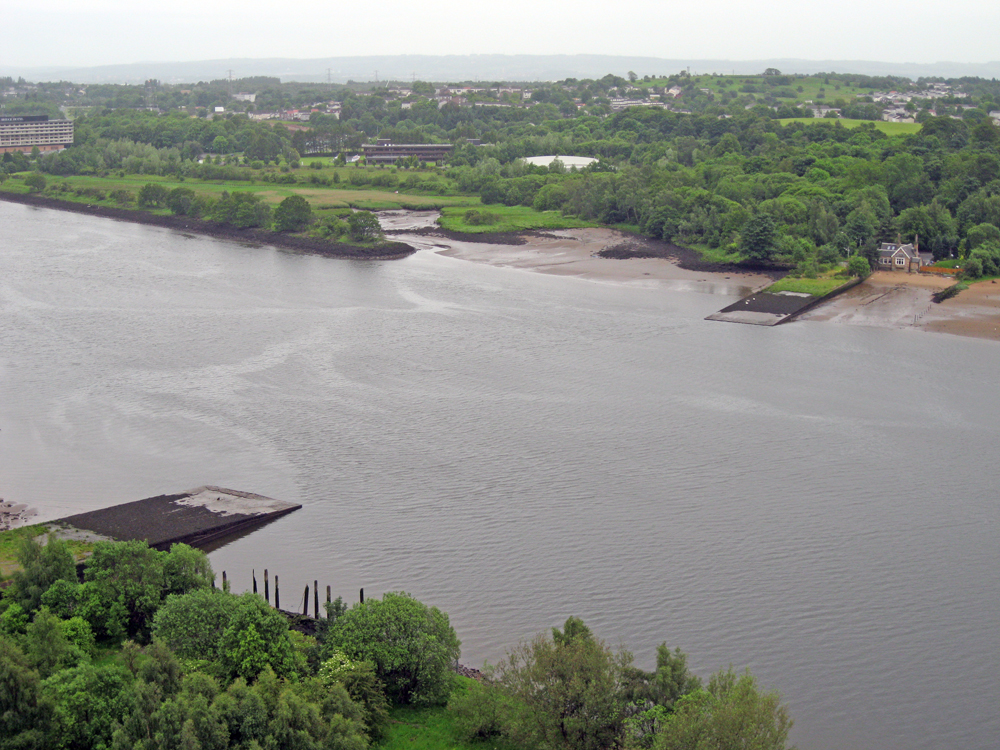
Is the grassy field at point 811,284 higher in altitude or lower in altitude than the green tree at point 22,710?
higher

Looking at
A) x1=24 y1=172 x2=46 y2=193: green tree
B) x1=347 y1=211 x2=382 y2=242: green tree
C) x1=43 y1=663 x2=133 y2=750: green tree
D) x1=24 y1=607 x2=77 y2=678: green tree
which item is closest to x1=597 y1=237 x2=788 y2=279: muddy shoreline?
x1=347 y1=211 x2=382 y2=242: green tree

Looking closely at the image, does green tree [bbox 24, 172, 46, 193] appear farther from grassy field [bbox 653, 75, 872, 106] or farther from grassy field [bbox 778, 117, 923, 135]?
grassy field [bbox 653, 75, 872, 106]

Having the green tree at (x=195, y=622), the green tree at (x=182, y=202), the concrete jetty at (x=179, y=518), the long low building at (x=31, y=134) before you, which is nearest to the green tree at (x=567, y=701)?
the green tree at (x=195, y=622)

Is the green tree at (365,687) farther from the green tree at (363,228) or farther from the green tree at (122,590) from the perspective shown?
the green tree at (363,228)

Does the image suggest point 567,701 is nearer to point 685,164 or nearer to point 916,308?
point 916,308

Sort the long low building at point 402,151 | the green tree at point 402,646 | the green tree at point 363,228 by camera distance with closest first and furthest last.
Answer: the green tree at point 402,646, the green tree at point 363,228, the long low building at point 402,151

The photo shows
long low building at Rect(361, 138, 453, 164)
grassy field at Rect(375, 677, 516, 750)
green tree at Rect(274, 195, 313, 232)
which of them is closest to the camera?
grassy field at Rect(375, 677, 516, 750)

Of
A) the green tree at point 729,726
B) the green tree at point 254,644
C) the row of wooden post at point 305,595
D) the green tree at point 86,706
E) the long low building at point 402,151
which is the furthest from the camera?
the long low building at point 402,151
